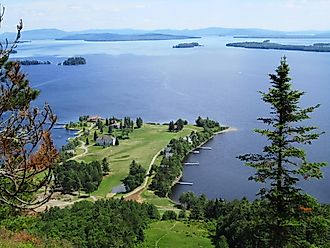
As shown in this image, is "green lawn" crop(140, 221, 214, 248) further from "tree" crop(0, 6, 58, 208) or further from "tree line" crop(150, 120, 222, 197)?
"tree" crop(0, 6, 58, 208)

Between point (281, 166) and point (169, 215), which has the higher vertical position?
point (281, 166)

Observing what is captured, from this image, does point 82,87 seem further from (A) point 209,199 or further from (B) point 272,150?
(B) point 272,150

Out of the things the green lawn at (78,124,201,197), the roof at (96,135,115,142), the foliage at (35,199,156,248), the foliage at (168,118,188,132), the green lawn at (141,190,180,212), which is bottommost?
the green lawn at (141,190,180,212)

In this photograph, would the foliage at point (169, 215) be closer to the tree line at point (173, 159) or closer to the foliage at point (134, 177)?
the tree line at point (173, 159)

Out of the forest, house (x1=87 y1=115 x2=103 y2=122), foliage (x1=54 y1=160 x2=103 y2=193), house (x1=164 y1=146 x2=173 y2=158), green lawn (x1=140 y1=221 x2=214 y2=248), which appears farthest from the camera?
house (x1=87 y1=115 x2=103 y2=122)

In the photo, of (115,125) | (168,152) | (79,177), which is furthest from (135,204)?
(115,125)

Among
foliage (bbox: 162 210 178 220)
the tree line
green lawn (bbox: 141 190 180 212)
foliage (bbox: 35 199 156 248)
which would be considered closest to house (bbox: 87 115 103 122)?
the tree line

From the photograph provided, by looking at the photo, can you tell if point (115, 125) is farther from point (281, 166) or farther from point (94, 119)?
point (281, 166)
